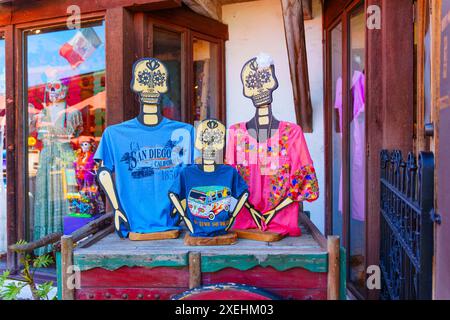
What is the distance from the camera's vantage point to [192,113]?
3516 mm

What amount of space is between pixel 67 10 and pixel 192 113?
1347mm

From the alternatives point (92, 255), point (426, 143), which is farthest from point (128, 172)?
point (426, 143)

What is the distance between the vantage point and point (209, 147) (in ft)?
6.21

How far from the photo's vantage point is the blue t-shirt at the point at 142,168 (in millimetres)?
2062

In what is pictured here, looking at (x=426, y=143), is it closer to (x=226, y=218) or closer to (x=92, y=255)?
(x=226, y=218)

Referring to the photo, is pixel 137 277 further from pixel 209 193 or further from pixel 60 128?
pixel 60 128

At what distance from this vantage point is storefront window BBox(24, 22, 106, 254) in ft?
11.4

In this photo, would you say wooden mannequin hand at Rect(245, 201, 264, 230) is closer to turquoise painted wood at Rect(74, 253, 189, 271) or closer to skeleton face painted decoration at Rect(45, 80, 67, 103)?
turquoise painted wood at Rect(74, 253, 189, 271)

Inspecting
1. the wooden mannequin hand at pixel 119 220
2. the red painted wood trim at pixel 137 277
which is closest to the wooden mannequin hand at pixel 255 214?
the red painted wood trim at pixel 137 277

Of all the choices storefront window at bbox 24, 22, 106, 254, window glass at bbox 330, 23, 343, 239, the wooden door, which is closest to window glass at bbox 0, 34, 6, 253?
storefront window at bbox 24, 22, 106, 254

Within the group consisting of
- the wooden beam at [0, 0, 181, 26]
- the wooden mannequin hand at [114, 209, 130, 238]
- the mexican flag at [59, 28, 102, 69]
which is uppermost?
the wooden beam at [0, 0, 181, 26]

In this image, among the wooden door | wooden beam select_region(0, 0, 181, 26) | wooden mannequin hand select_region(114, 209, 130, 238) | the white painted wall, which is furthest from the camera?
the white painted wall

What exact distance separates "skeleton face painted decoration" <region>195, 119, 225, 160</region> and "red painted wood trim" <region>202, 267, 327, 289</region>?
1.86ft

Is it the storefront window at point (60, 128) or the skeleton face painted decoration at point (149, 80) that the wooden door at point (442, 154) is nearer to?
the skeleton face painted decoration at point (149, 80)
